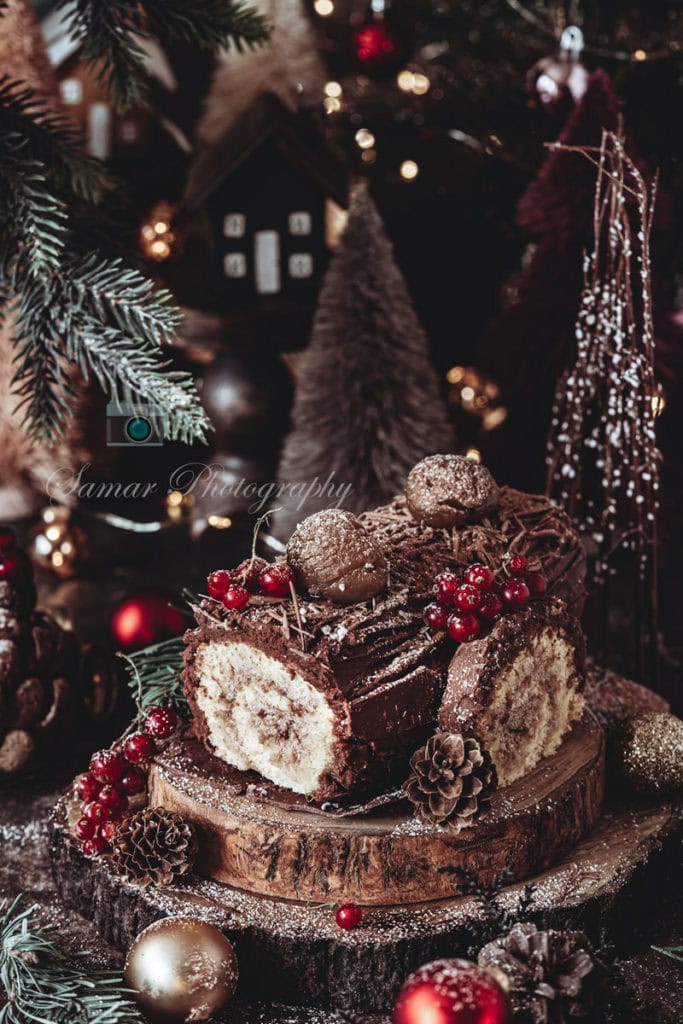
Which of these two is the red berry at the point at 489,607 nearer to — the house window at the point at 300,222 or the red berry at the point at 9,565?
the red berry at the point at 9,565

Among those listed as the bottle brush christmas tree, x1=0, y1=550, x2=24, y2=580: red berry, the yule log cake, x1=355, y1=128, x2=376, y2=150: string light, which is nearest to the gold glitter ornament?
the yule log cake

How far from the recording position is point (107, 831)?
1813 mm

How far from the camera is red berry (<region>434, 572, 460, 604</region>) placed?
173 centimetres

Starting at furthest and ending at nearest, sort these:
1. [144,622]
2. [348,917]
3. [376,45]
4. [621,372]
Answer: [376,45] → [144,622] → [621,372] → [348,917]

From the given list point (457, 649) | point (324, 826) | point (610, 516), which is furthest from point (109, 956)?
point (610, 516)

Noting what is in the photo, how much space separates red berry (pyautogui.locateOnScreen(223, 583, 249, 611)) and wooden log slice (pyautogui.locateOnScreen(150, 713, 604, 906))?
11.6 inches

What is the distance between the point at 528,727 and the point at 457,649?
0.66ft

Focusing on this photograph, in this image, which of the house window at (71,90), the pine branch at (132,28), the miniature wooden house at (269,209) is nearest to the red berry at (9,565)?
the pine branch at (132,28)

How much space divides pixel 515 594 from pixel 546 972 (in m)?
0.56

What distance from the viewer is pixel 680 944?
1.73m

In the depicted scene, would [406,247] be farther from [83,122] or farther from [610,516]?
[610,516]

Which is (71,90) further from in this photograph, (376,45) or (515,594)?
(515,594)

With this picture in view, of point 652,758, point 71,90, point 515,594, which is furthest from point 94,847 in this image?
point 71,90

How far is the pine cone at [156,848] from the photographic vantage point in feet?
5.56
